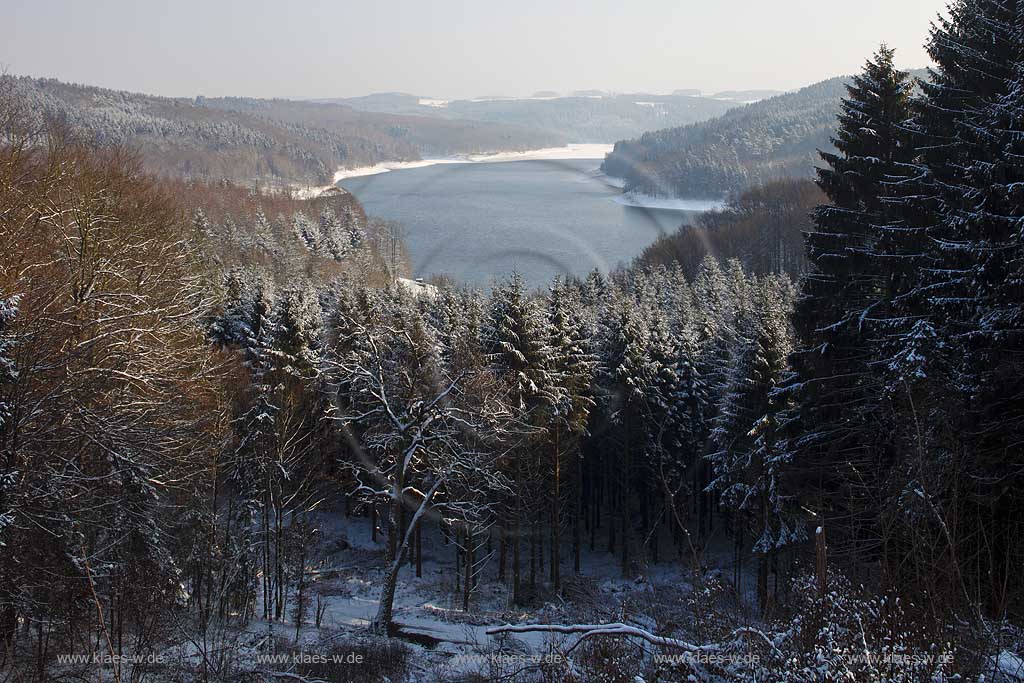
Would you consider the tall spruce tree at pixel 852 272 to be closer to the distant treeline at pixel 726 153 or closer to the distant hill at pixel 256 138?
the distant hill at pixel 256 138

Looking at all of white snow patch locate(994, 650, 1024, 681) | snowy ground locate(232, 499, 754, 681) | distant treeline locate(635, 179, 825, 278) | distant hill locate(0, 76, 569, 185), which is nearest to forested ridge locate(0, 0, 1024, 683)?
white snow patch locate(994, 650, 1024, 681)

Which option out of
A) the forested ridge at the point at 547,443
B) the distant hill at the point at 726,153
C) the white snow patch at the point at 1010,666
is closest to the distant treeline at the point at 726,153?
the distant hill at the point at 726,153

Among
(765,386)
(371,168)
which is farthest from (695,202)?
(765,386)

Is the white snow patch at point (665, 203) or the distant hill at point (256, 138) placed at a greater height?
the distant hill at point (256, 138)

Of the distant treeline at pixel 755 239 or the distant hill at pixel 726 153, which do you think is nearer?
the distant treeline at pixel 755 239

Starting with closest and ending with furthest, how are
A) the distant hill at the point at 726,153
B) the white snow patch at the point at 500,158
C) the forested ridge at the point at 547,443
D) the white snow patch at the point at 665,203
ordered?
the forested ridge at the point at 547,443 → the white snow patch at the point at 665,203 → the distant hill at the point at 726,153 → the white snow patch at the point at 500,158

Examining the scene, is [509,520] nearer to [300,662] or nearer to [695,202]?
[300,662]
